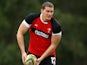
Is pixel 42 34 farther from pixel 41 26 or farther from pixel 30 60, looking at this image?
pixel 30 60

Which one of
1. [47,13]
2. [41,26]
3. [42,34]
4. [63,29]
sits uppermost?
[47,13]

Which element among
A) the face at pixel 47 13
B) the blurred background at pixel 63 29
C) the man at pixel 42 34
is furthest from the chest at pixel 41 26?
the blurred background at pixel 63 29

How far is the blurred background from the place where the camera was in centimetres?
3419

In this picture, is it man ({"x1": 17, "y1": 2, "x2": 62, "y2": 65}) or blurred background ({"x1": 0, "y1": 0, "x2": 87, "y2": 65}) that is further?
blurred background ({"x1": 0, "y1": 0, "x2": 87, "y2": 65})

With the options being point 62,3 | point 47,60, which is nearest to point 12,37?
point 62,3

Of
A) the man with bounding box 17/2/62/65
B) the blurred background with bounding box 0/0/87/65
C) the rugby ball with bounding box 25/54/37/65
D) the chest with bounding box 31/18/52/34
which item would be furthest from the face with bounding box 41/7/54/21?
the blurred background with bounding box 0/0/87/65

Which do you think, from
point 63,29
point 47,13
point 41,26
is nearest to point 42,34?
point 41,26

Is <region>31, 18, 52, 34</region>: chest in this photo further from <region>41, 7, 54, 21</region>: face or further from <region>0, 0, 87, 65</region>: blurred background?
<region>0, 0, 87, 65</region>: blurred background

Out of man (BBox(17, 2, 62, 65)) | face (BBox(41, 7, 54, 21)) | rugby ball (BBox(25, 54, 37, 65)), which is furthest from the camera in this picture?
man (BBox(17, 2, 62, 65))

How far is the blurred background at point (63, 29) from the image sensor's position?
3419 cm

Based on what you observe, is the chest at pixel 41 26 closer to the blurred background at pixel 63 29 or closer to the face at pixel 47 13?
the face at pixel 47 13

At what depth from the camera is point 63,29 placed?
113 feet

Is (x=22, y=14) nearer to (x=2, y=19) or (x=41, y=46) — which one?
(x=2, y=19)

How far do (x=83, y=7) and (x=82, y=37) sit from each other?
2.45 metres
